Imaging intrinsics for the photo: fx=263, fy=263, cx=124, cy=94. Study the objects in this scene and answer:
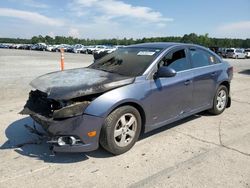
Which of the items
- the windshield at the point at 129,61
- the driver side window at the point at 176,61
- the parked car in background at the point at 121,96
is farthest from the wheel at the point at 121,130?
the driver side window at the point at 176,61

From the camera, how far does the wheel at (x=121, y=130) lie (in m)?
3.67

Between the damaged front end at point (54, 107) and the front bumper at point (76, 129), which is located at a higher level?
the damaged front end at point (54, 107)

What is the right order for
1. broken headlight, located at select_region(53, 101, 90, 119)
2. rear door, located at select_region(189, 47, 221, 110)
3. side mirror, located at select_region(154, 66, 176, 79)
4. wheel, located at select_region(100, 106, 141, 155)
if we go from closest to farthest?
broken headlight, located at select_region(53, 101, 90, 119), wheel, located at select_region(100, 106, 141, 155), side mirror, located at select_region(154, 66, 176, 79), rear door, located at select_region(189, 47, 221, 110)

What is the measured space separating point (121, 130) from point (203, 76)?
2.25 m

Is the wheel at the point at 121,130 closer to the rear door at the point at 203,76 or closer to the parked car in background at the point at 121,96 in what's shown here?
the parked car in background at the point at 121,96

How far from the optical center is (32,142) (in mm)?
4340

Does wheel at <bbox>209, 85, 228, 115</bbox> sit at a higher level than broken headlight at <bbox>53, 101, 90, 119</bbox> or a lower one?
lower

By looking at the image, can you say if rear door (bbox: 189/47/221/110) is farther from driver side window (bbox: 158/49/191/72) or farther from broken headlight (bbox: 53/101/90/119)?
broken headlight (bbox: 53/101/90/119)

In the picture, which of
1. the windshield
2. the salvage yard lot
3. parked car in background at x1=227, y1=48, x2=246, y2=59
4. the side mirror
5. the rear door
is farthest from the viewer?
parked car in background at x1=227, y1=48, x2=246, y2=59

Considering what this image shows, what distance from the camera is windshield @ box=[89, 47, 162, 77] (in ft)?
14.1

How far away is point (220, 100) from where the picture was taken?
19.4ft

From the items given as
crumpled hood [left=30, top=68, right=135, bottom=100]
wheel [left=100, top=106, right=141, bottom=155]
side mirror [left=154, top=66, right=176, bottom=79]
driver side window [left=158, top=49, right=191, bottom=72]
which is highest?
driver side window [left=158, top=49, right=191, bottom=72]

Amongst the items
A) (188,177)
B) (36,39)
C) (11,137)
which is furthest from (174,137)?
(36,39)

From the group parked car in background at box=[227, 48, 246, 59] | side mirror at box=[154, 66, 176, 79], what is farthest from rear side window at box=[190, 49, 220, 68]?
parked car in background at box=[227, 48, 246, 59]
